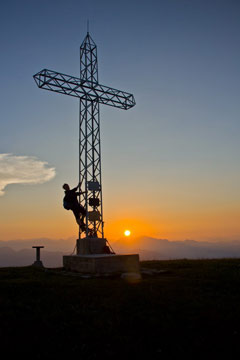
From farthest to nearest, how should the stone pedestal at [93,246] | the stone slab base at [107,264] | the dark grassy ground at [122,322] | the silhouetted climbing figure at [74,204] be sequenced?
the silhouetted climbing figure at [74,204]
the stone pedestal at [93,246]
the stone slab base at [107,264]
the dark grassy ground at [122,322]

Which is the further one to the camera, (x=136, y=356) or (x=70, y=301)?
(x=70, y=301)

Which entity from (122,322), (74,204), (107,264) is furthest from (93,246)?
(122,322)

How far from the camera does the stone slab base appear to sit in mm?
13711

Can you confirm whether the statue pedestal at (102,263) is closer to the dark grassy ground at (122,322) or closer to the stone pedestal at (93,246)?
the stone pedestal at (93,246)

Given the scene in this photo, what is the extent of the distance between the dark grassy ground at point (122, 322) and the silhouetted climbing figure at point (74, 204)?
9509 millimetres

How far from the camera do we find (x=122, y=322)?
568 cm

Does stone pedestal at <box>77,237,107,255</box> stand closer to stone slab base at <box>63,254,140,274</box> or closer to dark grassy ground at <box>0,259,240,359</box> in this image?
stone slab base at <box>63,254,140,274</box>

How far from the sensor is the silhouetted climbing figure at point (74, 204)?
18281 mm

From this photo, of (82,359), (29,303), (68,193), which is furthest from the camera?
(68,193)

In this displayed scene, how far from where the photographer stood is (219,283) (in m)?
9.70

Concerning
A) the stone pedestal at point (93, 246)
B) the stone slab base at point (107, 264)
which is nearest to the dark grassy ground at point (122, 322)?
the stone slab base at point (107, 264)

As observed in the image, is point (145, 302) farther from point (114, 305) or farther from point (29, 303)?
point (29, 303)

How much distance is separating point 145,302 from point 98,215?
11.7 metres

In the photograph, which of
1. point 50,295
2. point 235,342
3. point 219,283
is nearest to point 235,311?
point 235,342
